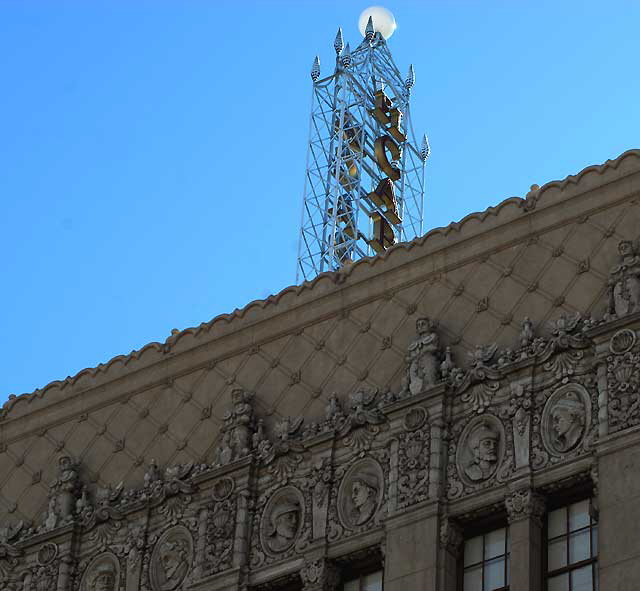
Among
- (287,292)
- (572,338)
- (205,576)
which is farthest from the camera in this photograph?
(287,292)

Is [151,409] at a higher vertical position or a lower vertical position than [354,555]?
higher

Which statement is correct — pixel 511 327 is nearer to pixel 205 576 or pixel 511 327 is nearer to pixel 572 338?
pixel 572 338

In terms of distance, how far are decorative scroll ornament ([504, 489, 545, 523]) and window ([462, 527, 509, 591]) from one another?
0.68 metres

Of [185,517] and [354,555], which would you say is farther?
[185,517]

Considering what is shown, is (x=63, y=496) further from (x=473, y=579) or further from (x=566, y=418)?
(x=566, y=418)

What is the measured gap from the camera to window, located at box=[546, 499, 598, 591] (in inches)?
1312

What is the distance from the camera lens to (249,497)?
37781 mm

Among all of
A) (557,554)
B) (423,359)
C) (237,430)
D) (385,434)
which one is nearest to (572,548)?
(557,554)

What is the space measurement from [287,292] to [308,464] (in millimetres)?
4340

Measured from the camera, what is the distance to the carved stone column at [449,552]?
3447 centimetres

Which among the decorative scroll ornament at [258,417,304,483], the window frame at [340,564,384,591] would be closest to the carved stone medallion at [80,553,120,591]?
the decorative scroll ornament at [258,417,304,483]

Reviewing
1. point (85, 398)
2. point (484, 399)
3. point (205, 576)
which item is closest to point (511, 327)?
point (484, 399)

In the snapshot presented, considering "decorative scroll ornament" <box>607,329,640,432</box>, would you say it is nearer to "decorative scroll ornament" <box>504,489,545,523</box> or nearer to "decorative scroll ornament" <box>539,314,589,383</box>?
"decorative scroll ornament" <box>539,314,589,383</box>

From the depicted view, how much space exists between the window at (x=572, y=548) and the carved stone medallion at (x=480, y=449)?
1.36 metres
